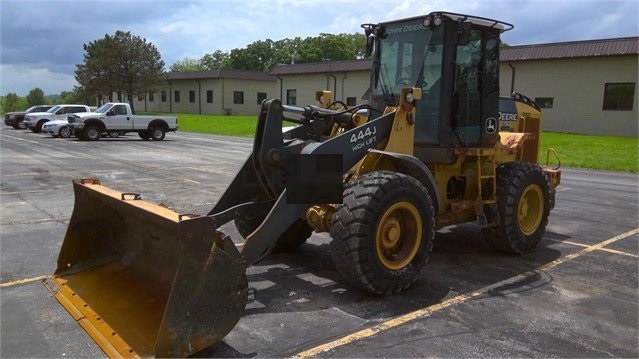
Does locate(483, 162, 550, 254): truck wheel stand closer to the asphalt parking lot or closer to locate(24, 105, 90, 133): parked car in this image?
the asphalt parking lot

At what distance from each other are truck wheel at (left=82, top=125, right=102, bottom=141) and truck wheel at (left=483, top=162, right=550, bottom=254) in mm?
23974

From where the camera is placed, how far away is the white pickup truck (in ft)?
85.5

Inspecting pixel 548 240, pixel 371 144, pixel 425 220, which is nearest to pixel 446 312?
pixel 425 220

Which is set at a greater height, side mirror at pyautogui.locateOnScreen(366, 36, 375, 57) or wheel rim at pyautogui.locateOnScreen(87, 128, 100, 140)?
side mirror at pyautogui.locateOnScreen(366, 36, 375, 57)

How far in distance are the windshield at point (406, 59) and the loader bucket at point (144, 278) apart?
3170 millimetres

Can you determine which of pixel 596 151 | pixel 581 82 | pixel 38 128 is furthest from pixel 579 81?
pixel 38 128

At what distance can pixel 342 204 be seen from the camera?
4684 millimetres

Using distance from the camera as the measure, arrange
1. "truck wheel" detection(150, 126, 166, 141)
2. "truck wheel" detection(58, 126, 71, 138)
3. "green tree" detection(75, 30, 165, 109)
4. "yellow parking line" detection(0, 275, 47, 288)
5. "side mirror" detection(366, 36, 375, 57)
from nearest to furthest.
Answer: "yellow parking line" detection(0, 275, 47, 288) < "side mirror" detection(366, 36, 375, 57) < "truck wheel" detection(150, 126, 166, 141) < "truck wheel" detection(58, 126, 71, 138) < "green tree" detection(75, 30, 165, 109)

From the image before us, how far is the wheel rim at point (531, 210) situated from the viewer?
6691mm

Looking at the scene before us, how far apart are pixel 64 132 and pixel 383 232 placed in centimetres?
2792

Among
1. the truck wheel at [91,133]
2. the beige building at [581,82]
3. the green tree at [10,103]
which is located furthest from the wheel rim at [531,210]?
the green tree at [10,103]

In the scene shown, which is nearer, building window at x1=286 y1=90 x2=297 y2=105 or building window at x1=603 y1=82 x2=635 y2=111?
building window at x1=603 y1=82 x2=635 y2=111

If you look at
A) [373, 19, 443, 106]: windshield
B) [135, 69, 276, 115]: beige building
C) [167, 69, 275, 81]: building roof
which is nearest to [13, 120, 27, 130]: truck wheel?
[135, 69, 276, 115]: beige building

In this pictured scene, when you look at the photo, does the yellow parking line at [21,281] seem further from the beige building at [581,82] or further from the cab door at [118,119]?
the beige building at [581,82]
